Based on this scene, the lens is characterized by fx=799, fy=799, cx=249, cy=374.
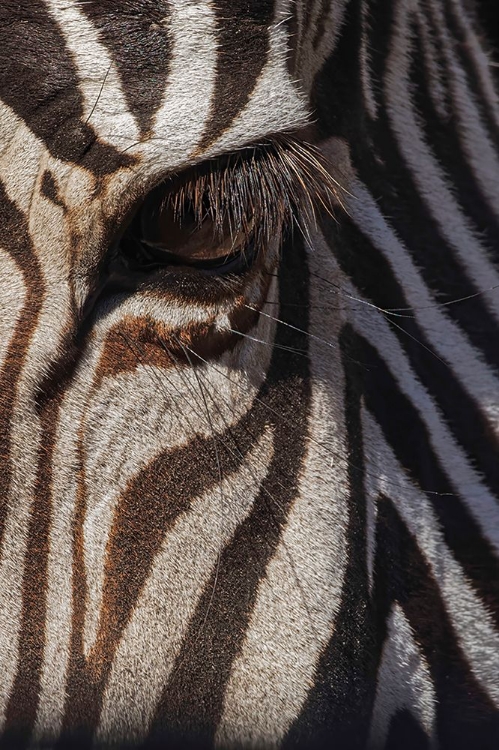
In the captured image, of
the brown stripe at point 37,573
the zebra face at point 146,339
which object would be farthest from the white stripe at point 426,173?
the brown stripe at point 37,573

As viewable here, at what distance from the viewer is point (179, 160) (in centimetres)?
121

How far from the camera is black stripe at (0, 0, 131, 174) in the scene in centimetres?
119

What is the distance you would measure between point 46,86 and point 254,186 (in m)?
0.35

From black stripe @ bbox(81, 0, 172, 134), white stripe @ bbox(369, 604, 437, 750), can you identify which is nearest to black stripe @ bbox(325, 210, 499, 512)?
white stripe @ bbox(369, 604, 437, 750)

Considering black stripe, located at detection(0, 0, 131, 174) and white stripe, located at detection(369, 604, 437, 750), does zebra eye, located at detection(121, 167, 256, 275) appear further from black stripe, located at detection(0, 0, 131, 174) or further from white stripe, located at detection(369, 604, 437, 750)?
white stripe, located at detection(369, 604, 437, 750)

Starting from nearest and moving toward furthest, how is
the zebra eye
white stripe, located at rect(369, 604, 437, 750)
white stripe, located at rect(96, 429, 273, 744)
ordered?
the zebra eye, white stripe, located at rect(96, 429, 273, 744), white stripe, located at rect(369, 604, 437, 750)

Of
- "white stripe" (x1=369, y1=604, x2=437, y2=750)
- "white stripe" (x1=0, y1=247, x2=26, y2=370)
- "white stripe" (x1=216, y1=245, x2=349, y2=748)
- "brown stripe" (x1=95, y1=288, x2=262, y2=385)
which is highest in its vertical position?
"white stripe" (x1=0, y1=247, x2=26, y2=370)

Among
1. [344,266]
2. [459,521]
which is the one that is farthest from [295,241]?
[459,521]

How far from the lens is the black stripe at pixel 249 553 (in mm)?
1430

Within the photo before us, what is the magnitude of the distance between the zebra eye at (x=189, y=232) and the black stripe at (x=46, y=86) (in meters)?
0.10

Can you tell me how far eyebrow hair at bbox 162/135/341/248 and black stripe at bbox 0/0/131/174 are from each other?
0.12 metres

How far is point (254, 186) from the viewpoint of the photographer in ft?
4.25

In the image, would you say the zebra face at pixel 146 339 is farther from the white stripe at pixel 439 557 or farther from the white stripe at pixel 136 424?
the white stripe at pixel 439 557

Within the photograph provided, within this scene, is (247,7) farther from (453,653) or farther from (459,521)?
(453,653)
